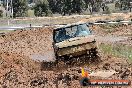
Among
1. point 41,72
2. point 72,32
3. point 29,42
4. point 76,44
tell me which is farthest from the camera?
point 29,42

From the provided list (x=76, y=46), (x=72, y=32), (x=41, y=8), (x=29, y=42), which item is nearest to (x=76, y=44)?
(x=76, y=46)

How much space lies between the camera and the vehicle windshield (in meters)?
15.8

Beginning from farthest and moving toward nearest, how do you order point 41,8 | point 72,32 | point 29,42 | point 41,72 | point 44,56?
1. point 41,8
2. point 29,42
3. point 44,56
4. point 72,32
5. point 41,72

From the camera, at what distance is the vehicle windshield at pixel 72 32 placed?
15.8 meters

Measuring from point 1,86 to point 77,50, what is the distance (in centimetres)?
372

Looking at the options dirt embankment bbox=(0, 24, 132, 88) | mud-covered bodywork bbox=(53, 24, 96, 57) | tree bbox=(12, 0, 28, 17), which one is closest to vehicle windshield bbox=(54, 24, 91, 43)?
mud-covered bodywork bbox=(53, 24, 96, 57)

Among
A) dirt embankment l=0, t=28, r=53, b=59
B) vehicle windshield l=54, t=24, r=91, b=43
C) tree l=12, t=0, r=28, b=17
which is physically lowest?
tree l=12, t=0, r=28, b=17

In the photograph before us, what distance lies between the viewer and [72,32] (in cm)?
1602

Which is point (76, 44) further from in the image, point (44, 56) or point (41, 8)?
point (41, 8)

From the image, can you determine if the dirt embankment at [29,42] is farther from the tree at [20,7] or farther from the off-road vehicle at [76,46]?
the tree at [20,7]

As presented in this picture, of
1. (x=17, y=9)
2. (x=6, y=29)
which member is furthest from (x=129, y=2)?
(x=6, y=29)

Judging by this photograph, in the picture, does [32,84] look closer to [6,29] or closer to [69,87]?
[69,87]

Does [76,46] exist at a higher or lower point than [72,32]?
lower

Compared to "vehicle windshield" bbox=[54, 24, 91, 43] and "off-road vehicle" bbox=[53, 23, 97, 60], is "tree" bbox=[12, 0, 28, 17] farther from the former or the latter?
"off-road vehicle" bbox=[53, 23, 97, 60]
